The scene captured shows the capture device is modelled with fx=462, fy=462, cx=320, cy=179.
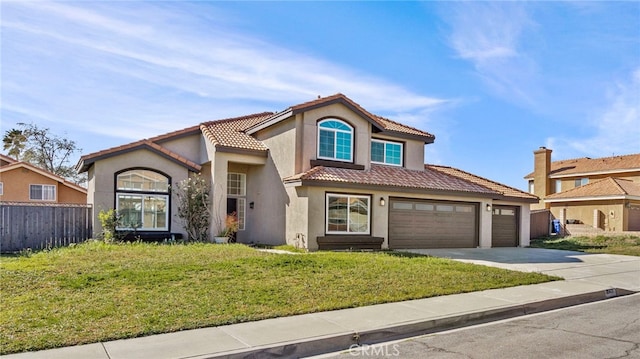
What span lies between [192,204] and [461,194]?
11376mm

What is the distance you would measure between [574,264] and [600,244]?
973cm

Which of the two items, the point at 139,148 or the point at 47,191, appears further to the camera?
the point at 47,191

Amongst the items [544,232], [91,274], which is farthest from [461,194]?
[91,274]

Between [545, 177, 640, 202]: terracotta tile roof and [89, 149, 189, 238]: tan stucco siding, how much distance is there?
27.4 m

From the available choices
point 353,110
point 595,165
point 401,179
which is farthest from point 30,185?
point 595,165

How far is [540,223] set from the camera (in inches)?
1167

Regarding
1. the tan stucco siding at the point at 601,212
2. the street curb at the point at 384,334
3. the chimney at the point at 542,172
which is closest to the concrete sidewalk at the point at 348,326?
the street curb at the point at 384,334

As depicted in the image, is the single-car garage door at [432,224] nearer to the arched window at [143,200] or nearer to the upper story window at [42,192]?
the arched window at [143,200]

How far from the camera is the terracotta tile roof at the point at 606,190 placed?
30447 millimetres

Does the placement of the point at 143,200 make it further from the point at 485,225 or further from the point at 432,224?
the point at 485,225

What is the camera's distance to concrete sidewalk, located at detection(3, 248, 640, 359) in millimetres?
6047

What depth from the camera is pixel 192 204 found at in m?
18.1

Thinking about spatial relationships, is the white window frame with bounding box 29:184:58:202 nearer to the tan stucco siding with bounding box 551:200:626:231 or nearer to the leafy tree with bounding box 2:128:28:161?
the leafy tree with bounding box 2:128:28:161

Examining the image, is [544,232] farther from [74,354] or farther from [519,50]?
[74,354]
